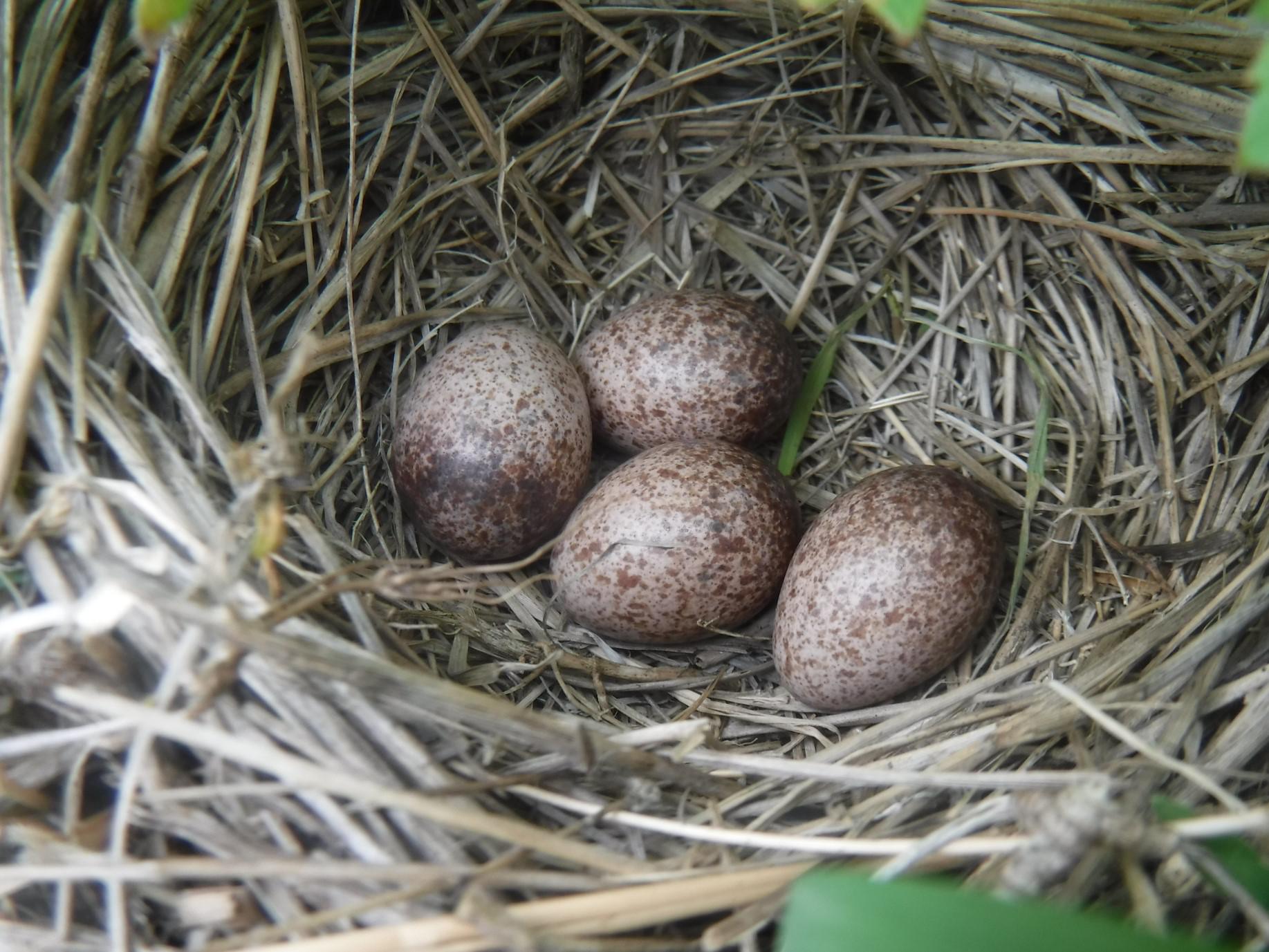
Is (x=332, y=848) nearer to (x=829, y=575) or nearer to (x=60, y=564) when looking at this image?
(x=60, y=564)

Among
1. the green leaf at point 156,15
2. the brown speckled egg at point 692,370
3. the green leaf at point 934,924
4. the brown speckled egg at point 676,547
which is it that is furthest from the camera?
the brown speckled egg at point 692,370

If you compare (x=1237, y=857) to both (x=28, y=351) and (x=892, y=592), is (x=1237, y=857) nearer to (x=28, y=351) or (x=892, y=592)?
(x=892, y=592)

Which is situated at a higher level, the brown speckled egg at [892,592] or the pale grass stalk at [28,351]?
the pale grass stalk at [28,351]

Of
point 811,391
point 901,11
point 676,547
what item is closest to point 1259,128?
point 901,11

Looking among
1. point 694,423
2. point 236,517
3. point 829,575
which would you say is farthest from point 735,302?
point 236,517

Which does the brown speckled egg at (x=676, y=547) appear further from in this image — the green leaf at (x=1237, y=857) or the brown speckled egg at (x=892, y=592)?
the green leaf at (x=1237, y=857)

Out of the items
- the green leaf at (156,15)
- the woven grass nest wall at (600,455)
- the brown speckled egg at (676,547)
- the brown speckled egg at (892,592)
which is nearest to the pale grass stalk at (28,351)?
the woven grass nest wall at (600,455)

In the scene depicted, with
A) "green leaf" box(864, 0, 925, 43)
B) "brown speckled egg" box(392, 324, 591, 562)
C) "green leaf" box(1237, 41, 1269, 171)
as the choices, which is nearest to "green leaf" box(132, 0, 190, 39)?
"green leaf" box(864, 0, 925, 43)
